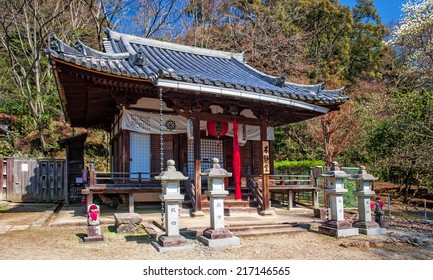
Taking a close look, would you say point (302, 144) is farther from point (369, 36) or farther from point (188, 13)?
point (369, 36)

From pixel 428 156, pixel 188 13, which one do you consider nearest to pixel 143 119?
pixel 428 156

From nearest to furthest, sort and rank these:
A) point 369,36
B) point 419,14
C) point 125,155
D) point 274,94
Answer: point 274,94 < point 125,155 < point 419,14 < point 369,36

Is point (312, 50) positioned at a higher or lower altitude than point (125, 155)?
higher

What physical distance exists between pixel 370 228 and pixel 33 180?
12.7 m

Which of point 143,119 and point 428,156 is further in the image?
point 428,156

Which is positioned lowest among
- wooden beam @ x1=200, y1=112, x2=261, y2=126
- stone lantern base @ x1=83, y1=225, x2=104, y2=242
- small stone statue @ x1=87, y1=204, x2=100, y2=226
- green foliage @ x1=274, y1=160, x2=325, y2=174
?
stone lantern base @ x1=83, y1=225, x2=104, y2=242

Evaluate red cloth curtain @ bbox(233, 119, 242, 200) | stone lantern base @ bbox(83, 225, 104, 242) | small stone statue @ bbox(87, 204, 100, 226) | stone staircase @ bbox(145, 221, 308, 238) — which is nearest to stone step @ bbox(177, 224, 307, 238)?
stone staircase @ bbox(145, 221, 308, 238)

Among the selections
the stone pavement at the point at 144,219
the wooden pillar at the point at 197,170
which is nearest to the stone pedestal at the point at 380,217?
the stone pavement at the point at 144,219

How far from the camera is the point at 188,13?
26.1 meters

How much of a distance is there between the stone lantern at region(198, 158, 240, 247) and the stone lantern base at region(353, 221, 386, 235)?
3.22m

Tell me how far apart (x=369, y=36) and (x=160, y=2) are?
64.8 ft

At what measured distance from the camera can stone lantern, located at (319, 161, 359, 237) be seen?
25.0ft

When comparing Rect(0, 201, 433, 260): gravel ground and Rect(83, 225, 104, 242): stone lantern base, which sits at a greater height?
Rect(83, 225, 104, 242): stone lantern base

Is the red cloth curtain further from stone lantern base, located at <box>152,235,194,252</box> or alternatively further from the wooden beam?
stone lantern base, located at <box>152,235,194,252</box>
